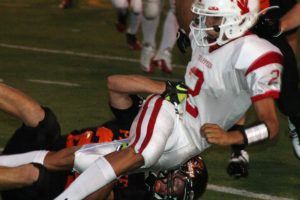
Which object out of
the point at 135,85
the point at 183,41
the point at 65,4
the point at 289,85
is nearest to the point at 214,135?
the point at 135,85

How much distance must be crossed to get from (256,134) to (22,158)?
139cm

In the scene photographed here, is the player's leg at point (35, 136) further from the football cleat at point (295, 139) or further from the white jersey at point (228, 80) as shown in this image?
the football cleat at point (295, 139)

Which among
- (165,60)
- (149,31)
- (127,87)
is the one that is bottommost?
(165,60)

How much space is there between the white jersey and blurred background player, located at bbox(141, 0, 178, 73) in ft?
11.9

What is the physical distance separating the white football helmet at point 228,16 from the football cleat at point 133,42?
465 centimetres

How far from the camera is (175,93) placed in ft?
17.7

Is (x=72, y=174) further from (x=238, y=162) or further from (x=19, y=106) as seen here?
(x=238, y=162)

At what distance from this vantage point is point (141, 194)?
5.38 metres

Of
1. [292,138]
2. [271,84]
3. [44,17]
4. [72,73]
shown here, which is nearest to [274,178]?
[292,138]

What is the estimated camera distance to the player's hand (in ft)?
15.5

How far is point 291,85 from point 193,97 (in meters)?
1.32

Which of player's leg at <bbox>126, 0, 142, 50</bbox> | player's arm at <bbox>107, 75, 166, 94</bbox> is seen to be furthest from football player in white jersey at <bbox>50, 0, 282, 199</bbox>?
player's leg at <bbox>126, 0, 142, 50</bbox>

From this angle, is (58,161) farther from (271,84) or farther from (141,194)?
(271,84)

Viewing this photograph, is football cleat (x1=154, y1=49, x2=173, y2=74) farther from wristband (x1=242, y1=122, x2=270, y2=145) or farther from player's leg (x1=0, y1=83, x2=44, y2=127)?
wristband (x1=242, y1=122, x2=270, y2=145)
